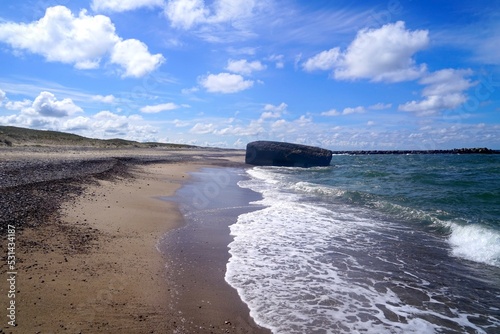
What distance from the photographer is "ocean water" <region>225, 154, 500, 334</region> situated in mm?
5074

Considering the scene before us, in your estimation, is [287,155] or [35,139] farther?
[35,139]

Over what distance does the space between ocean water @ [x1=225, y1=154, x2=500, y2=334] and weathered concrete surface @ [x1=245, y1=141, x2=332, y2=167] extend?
37.4m

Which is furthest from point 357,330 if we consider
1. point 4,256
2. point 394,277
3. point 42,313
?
point 4,256

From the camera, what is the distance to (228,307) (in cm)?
518

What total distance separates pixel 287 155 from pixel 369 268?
44.9 meters

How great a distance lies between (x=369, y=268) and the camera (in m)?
7.21

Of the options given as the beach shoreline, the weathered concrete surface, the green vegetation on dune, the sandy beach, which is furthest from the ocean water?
the green vegetation on dune

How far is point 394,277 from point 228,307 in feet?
12.6

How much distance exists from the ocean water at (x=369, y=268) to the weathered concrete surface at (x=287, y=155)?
37.4 m

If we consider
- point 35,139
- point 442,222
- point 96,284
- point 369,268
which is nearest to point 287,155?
point 442,222

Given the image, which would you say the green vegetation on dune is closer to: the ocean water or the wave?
the wave

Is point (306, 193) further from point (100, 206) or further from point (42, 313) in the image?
point (42, 313)

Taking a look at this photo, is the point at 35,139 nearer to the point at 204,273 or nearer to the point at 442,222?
the point at 204,273

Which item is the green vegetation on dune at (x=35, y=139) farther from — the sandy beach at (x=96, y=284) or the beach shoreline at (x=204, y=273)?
the sandy beach at (x=96, y=284)
